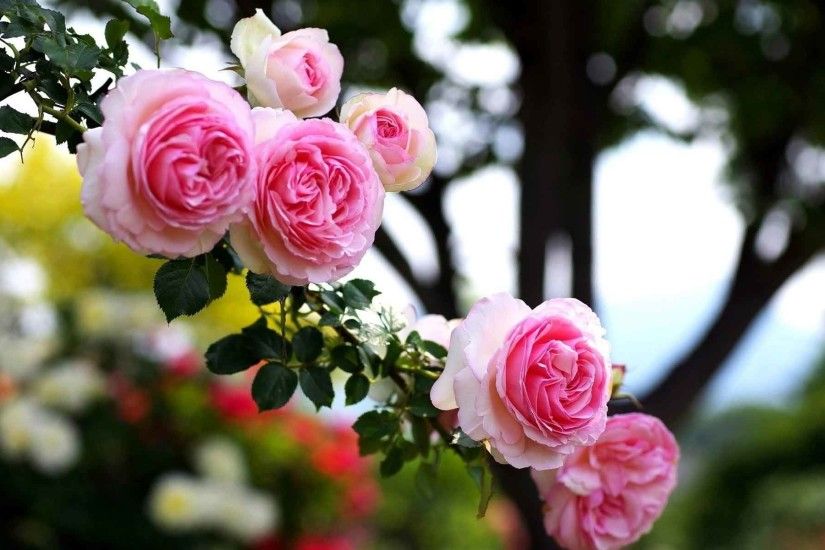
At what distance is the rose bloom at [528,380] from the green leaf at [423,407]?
0.05 metres

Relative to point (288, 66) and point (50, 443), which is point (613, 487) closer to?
point (288, 66)

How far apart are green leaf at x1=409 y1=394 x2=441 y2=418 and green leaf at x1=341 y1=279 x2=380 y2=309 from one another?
0.06 meters

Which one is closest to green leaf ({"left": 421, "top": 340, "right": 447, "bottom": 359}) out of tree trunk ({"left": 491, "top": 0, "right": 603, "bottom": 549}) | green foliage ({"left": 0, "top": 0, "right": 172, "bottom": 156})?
green foliage ({"left": 0, "top": 0, "right": 172, "bottom": 156})

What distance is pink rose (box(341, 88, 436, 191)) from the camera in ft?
1.67

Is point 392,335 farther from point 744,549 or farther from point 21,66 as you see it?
point 744,549

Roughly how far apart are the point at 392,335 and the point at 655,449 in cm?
18

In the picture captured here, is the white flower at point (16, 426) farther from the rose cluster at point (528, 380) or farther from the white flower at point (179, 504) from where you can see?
the rose cluster at point (528, 380)

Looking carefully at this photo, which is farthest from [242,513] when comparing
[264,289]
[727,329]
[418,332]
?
[264,289]

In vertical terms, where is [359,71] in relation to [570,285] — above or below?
above

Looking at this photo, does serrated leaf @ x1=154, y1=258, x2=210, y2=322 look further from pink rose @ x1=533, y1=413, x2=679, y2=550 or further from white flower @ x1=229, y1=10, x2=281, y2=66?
pink rose @ x1=533, y1=413, x2=679, y2=550

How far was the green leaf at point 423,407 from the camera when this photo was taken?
537mm

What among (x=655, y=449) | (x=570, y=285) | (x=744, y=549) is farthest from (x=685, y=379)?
(x=744, y=549)

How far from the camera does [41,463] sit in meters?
1.94

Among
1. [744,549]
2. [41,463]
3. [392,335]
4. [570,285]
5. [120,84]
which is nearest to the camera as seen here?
[120,84]
